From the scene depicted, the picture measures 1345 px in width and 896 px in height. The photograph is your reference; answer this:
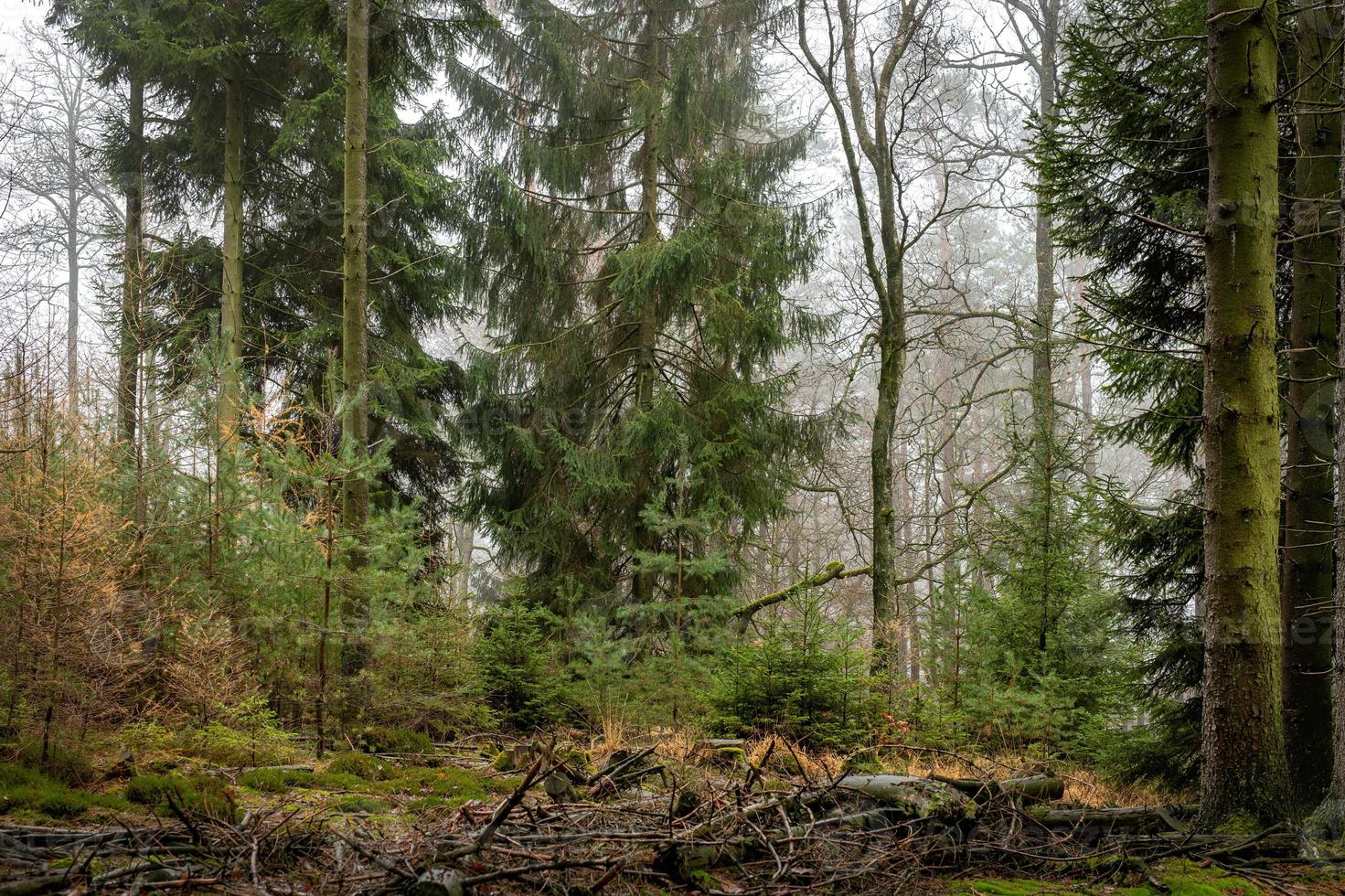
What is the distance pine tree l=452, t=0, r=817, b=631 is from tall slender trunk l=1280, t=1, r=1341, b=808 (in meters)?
6.28

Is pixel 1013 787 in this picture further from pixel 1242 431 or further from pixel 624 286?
pixel 624 286

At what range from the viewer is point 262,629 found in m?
6.80

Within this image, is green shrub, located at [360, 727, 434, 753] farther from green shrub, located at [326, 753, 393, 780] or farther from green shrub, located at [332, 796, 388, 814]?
green shrub, located at [332, 796, 388, 814]

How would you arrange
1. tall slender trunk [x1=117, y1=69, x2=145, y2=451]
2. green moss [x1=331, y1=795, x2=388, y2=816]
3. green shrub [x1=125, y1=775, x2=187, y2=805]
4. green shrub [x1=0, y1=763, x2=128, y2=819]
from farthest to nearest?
1. tall slender trunk [x1=117, y1=69, x2=145, y2=451]
2. green moss [x1=331, y1=795, x2=388, y2=816]
3. green shrub [x1=125, y1=775, x2=187, y2=805]
4. green shrub [x1=0, y1=763, x2=128, y2=819]

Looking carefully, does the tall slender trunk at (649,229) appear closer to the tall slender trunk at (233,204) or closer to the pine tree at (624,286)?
the pine tree at (624,286)

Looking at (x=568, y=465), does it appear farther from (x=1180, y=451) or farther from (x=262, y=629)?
(x=1180, y=451)

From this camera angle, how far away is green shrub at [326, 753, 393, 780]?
532cm

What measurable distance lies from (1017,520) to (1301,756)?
13.6 feet

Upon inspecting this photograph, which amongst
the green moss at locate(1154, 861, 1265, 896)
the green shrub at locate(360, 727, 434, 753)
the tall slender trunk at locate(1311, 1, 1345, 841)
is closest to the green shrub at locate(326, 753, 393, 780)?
the green shrub at locate(360, 727, 434, 753)

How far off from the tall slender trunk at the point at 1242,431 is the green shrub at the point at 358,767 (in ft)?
16.4

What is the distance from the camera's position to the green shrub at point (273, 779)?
4.70 meters

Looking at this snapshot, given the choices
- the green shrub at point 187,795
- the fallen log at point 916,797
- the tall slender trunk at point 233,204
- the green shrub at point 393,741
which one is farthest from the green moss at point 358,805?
the tall slender trunk at point 233,204

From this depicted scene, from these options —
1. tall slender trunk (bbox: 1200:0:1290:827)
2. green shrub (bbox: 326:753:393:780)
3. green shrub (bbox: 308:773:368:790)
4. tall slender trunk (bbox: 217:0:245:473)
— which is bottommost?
green shrub (bbox: 326:753:393:780)

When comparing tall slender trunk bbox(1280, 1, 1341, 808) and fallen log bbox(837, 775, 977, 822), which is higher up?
tall slender trunk bbox(1280, 1, 1341, 808)
